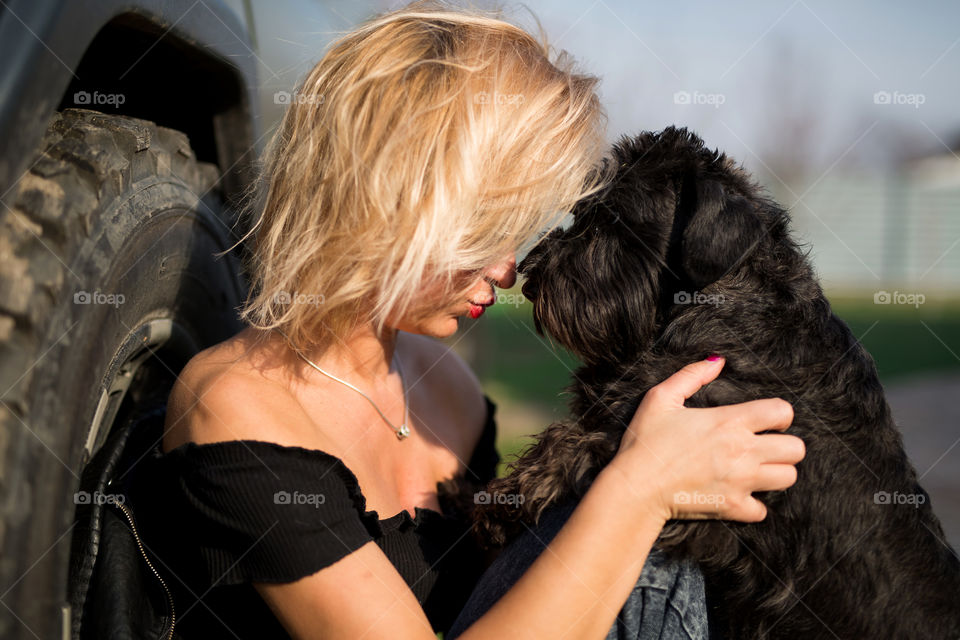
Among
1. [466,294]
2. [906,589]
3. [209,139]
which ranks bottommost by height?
[906,589]

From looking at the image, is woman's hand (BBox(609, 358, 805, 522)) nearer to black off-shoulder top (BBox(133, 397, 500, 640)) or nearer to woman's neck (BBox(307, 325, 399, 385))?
black off-shoulder top (BBox(133, 397, 500, 640))

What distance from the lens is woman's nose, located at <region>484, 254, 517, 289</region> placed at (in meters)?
2.20

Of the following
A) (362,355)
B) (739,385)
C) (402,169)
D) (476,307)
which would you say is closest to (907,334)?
(739,385)

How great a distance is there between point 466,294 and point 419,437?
635mm

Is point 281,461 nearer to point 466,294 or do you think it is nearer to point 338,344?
point 338,344

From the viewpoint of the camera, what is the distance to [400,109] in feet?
6.36

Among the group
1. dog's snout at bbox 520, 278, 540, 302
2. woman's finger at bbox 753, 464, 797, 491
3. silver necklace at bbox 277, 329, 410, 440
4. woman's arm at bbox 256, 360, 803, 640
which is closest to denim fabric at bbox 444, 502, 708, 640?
woman's arm at bbox 256, 360, 803, 640

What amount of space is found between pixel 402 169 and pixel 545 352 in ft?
33.4

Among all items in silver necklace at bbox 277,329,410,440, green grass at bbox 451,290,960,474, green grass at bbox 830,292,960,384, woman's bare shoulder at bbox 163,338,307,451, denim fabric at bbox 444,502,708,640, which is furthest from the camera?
green grass at bbox 830,292,960,384

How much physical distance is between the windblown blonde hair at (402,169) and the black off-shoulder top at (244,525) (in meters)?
0.40

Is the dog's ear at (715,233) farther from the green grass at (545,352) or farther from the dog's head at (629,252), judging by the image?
the green grass at (545,352)

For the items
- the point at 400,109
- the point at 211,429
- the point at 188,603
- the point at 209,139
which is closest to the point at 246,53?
the point at 209,139

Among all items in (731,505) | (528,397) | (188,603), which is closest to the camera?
(188,603)

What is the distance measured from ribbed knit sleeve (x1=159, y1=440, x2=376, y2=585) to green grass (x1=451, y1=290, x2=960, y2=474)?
3886mm
